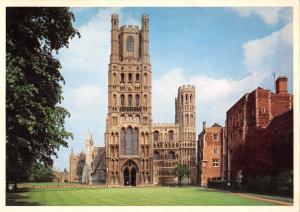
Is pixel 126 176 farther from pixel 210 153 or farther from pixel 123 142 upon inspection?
pixel 210 153

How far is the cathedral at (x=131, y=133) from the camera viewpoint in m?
74.9

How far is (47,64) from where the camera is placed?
22844 mm

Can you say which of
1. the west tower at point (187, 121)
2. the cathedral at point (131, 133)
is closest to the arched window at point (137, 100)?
the cathedral at point (131, 133)

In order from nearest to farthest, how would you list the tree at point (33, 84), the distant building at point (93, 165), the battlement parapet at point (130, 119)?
the tree at point (33, 84) → the battlement parapet at point (130, 119) → the distant building at point (93, 165)

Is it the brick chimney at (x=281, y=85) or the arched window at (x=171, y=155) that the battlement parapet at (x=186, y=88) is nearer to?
the arched window at (x=171, y=155)

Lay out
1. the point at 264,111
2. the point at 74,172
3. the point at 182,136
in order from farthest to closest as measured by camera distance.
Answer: the point at 74,172 < the point at 182,136 < the point at 264,111

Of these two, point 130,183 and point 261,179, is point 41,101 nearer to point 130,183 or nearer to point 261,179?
point 261,179

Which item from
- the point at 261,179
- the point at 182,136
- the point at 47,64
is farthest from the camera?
the point at 182,136

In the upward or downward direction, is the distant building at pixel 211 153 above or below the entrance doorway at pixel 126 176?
above

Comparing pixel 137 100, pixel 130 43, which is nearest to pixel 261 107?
pixel 137 100

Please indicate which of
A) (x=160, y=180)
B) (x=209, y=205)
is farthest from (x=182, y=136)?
(x=209, y=205)

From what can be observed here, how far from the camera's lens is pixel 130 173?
75562 millimetres
